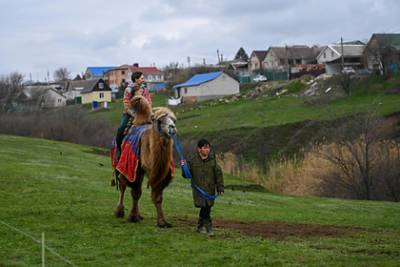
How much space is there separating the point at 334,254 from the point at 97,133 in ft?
163

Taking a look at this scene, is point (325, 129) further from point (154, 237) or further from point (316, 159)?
point (154, 237)

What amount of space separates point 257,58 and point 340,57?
33984 millimetres

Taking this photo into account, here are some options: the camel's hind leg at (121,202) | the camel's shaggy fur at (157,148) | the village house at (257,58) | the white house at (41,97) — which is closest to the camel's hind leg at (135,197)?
the camel's shaggy fur at (157,148)

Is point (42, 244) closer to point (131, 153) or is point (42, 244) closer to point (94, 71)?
point (131, 153)

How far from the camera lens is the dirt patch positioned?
39.0 ft

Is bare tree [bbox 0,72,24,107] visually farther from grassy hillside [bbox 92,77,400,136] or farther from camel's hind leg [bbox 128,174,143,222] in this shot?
camel's hind leg [bbox 128,174,143,222]

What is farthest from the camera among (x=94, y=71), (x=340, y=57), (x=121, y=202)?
(x=94, y=71)

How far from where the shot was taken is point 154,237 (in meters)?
10.8

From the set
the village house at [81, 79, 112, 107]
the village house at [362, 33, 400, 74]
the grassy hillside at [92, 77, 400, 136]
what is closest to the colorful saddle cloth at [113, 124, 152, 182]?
the grassy hillside at [92, 77, 400, 136]

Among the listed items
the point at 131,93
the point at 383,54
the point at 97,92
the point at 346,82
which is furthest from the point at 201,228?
the point at 97,92

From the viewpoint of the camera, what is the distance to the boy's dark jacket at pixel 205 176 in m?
11.2

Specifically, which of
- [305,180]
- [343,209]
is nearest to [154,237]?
[343,209]

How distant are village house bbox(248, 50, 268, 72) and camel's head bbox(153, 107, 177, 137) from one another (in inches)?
4611

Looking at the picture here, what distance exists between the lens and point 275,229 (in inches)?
496
